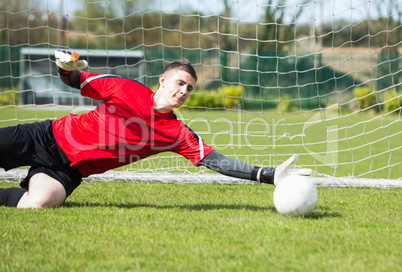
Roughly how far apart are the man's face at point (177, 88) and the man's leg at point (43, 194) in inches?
47.3

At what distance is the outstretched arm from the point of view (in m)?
4.06

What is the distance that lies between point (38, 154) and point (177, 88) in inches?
53.9

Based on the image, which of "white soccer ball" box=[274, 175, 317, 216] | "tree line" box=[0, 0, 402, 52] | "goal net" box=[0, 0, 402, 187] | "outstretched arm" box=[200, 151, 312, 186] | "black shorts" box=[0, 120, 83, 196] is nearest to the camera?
"white soccer ball" box=[274, 175, 317, 216]

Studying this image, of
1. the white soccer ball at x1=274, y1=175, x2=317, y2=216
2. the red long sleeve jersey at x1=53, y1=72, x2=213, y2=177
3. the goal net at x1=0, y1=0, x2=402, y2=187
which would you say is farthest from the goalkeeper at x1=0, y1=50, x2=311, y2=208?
the goal net at x1=0, y1=0, x2=402, y2=187

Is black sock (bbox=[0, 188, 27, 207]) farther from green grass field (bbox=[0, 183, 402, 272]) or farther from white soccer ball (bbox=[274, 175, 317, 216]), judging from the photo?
white soccer ball (bbox=[274, 175, 317, 216])

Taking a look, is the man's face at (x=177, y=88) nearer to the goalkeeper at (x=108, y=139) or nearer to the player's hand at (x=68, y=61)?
the goalkeeper at (x=108, y=139)

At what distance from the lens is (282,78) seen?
1361 centimetres

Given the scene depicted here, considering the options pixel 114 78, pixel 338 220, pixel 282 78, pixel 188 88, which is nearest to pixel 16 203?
pixel 114 78

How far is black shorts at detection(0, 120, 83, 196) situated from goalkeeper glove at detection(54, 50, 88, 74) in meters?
0.74

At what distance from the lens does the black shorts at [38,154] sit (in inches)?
174

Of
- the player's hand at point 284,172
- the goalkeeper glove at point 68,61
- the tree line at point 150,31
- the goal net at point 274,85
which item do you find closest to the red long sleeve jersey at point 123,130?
the goalkeeper glove at point 68,61

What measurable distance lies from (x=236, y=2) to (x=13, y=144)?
3.96 m

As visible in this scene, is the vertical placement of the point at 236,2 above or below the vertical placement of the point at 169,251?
above

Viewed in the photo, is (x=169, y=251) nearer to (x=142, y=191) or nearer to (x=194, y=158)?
(x=194, y=158)
